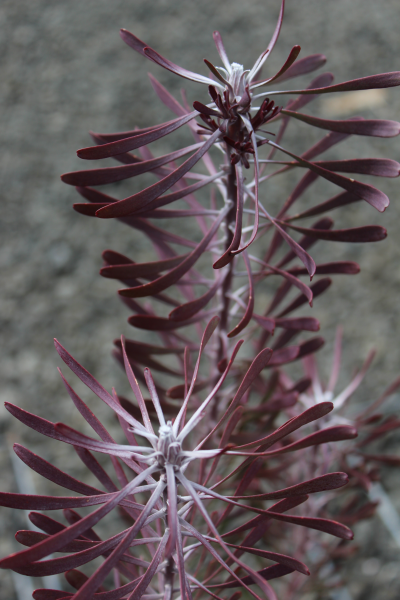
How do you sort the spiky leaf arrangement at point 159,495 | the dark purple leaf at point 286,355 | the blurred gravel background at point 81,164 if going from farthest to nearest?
the blurred gravel background at point 81,164 < the dark purple leaf at point 286,355 < the spiky leaf arrangement at point 159,495

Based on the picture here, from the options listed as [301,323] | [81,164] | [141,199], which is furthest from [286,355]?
[81,164]

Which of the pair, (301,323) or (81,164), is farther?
(81,164)

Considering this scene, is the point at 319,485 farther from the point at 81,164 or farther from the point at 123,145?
the point at 81,164

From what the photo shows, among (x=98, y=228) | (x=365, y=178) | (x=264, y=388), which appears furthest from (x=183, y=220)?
(x=264, y=388)

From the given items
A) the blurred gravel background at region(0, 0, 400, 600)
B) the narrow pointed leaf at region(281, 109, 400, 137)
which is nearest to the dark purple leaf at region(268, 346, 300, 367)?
the narrow pointed leaf at region(281, 109, 400, 137)

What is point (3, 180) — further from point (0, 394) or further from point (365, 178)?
point (365, 178)

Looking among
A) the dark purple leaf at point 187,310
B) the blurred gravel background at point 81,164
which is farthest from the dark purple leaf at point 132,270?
the blurred gravel background at point 81,164

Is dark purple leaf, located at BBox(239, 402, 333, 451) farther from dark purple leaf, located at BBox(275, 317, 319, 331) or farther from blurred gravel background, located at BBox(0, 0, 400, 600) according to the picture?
blurred gravel background, located at BBox(0, 0, 400, 600)

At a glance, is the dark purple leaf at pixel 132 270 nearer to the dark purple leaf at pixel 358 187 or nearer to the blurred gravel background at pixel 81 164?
the dark purple leaf at pixel 358 187
